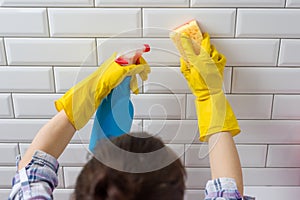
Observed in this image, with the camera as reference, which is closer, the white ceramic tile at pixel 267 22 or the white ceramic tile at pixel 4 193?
the white ceramic tile at pixel 267 22

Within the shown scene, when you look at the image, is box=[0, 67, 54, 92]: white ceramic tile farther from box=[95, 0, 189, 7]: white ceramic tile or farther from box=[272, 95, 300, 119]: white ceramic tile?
box=[272, 95, 300, 119]: white ceramic tile

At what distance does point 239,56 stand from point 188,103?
176 mm

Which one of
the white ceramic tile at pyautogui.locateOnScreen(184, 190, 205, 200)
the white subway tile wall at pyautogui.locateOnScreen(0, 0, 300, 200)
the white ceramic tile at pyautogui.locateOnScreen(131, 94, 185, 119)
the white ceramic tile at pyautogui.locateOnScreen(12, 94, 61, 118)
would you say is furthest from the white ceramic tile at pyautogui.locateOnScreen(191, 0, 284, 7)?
the white ceramic tile at pyautogui.locateOnScreen(184, 190, 205, 200)

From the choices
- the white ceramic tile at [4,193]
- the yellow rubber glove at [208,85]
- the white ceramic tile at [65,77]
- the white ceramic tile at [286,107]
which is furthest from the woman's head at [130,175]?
the white ceramic tile at [4,193]

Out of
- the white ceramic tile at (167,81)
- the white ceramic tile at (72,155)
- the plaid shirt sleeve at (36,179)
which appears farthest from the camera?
the white ceramic tile at (72,155)

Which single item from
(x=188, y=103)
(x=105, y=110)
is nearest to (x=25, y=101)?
(x=105, y=110)

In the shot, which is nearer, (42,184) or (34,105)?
(42,184)

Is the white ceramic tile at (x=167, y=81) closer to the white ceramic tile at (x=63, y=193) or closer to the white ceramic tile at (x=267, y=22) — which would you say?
the white ceramic tile at (x=267, y=22)

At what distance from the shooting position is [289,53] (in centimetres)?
94

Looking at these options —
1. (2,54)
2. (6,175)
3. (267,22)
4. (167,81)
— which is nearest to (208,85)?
(167,81)

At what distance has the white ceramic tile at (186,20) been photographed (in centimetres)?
90

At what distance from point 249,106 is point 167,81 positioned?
0.24m

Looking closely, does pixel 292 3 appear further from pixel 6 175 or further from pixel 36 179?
pixel 6 175

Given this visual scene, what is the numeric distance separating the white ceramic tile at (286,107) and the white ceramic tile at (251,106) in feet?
0.06
